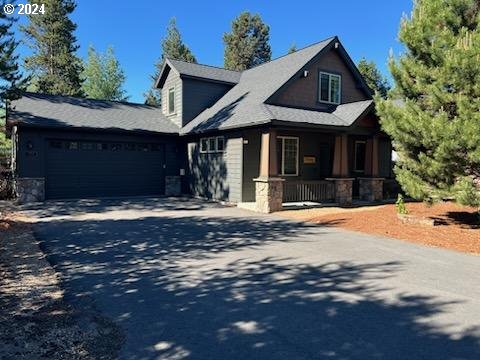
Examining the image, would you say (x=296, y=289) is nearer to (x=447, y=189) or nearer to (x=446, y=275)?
(x=446, y=275)

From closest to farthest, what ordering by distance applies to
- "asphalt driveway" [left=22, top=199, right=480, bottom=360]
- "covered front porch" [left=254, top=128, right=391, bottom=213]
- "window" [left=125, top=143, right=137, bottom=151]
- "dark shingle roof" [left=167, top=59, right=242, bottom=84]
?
1. "asphalt driveway" [left=22, top=199, right=480, bottom=360]
2. "covered front porch" [left=254, top=128, right=391, bottom=213]
3. "window" [left=125, top=143, right=137, bottom=151]
4. "dark shingle roof" [left=167, top=59, right=242, bottom=84]

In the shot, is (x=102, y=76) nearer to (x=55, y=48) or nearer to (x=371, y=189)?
(x=55, y=48)

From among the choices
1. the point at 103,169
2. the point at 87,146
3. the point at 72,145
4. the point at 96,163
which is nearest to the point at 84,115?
the point at 87,146

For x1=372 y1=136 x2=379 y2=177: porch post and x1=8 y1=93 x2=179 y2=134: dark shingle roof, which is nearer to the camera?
x1=8 y1=93 x2=179 y2=134: dark shingle roof

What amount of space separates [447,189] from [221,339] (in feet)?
26.8

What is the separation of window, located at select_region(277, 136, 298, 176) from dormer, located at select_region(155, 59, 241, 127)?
599 centimetres

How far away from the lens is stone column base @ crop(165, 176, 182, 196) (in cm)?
1952

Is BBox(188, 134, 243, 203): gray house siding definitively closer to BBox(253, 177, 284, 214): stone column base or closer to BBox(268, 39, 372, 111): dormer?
BBox(253, 177, 284, 214): stone column base

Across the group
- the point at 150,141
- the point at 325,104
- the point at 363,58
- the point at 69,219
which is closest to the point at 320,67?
the point at 325,104

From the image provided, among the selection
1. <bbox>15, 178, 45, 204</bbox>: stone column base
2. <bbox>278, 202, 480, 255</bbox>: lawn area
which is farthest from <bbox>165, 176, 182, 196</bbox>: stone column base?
<bbox>278, 202, 480, 255</bbox>: lawn area

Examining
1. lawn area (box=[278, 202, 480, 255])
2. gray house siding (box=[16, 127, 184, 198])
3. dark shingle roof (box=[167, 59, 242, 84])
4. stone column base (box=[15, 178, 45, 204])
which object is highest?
dark shingle roof (box=[167, 59, 242, 84])

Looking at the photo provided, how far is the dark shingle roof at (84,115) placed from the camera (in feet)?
54.4

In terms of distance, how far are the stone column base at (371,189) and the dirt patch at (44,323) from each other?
1404 centimetres

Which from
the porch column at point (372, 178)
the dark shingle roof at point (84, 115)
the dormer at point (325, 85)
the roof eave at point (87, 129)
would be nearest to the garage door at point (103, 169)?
the roof eave at point (87, 129)
